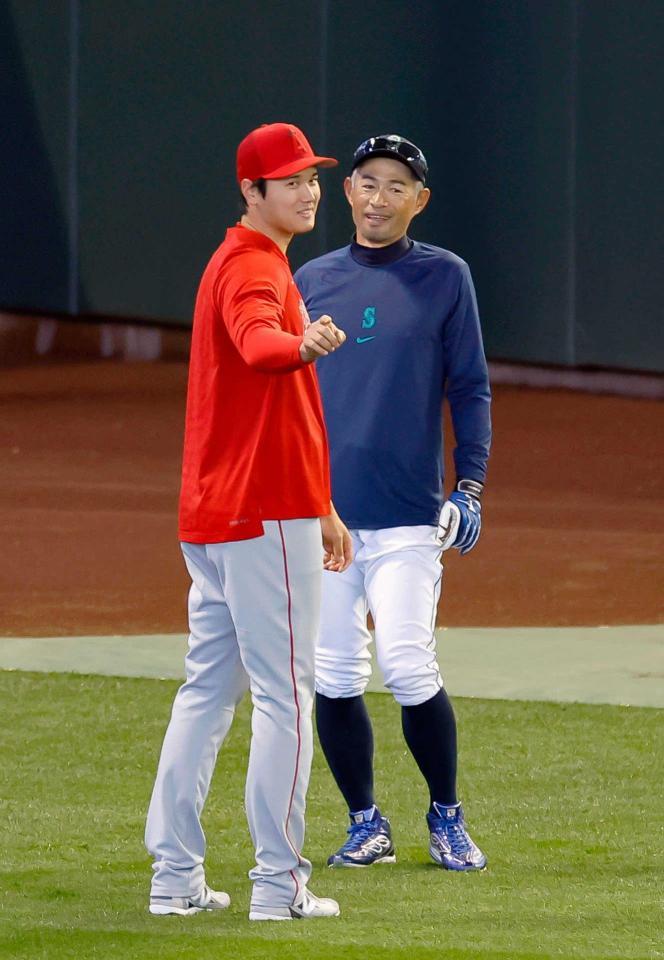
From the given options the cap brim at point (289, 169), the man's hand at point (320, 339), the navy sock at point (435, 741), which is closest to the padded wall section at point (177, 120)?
the navy sock at point (435, 741)

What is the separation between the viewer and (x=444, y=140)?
19828 mm

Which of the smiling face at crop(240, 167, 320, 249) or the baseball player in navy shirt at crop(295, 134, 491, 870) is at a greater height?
the smiling face at crop(240, 167, 320, 249)

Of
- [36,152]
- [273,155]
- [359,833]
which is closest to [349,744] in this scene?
[359,833]

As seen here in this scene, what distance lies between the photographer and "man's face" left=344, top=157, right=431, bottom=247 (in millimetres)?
4500

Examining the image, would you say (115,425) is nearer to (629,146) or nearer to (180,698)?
(629,146)

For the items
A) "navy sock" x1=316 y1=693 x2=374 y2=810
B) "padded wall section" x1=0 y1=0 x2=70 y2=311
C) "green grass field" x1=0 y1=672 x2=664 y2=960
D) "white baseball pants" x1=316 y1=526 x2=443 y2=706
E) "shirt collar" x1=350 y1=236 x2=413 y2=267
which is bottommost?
"green grass field" x1=0 y1=672 x2=664 y2=960

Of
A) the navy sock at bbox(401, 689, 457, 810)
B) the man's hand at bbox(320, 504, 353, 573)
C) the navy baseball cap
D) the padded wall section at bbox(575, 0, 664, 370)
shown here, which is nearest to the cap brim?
the man's hand at bbox(320, 504, 353, 573)

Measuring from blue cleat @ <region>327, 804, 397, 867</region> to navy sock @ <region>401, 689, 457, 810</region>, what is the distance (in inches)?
Result: 7.2

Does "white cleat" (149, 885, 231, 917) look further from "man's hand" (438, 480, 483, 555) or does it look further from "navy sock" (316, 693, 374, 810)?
"man's hand" (438, 480, 483, 555)

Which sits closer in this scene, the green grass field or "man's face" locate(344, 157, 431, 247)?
the green grass field

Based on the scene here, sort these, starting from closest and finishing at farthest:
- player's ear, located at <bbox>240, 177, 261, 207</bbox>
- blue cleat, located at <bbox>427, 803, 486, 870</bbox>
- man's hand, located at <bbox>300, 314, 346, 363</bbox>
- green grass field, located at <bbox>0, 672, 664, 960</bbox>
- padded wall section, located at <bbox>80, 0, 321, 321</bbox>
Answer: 1. man's hand, located at <bbox>300, 314, 346, 363</bbox>
2. green grass field, located at <bbox>0, 672, 664, 960</bbox>
3. player's ear, located at <bbox>240, 177, 261, 207</bbox>
4. blue cleat, located at <bbox>427, 803, 486, 870</bbox>
5. padded wall section, located at <bbox>80, 0, 321, 321</bbox>

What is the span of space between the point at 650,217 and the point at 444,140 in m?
2.69

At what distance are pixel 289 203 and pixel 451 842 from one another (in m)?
1.83

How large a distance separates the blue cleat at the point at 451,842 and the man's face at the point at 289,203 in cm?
172
